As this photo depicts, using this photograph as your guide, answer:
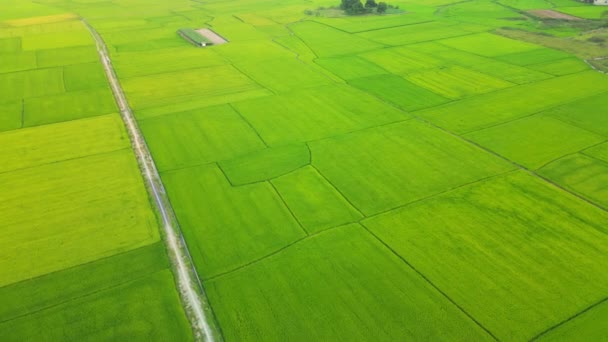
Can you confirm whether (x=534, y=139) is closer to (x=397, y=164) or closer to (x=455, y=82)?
(x=397, y=164)

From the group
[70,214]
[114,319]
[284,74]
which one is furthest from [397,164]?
[284,74]

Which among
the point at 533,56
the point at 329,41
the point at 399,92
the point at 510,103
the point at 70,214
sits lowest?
the point at 70,214

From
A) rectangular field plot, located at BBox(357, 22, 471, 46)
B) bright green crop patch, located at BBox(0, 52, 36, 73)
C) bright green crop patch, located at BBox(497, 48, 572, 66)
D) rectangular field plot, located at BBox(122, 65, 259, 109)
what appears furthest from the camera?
rectangular field plot, located at BBox(357, 22, 471, 46)

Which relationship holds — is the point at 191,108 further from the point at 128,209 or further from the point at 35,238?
the point at 35,238

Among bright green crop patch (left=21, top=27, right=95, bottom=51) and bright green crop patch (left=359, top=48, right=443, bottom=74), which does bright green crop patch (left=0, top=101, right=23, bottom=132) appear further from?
bright green crop patch (left=359, top=48, right=443, bottom=74)

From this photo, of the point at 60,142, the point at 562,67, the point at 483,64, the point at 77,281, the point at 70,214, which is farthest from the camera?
the point at 483,64

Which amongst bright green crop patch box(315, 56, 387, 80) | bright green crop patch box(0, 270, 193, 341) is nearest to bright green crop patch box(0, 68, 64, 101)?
bright green crop patch box(315, 56, 387, 80)

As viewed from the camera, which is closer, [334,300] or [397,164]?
[334,300]
